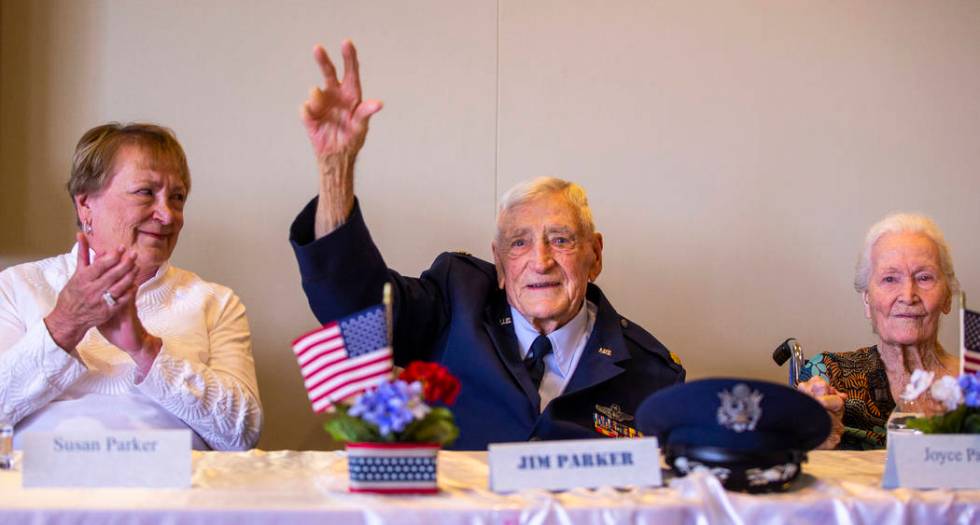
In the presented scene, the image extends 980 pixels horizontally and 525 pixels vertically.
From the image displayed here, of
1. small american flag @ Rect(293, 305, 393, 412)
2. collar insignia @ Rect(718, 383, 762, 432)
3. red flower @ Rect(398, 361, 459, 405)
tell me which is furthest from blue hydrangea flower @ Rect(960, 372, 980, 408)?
small american flag @ Rect(293, 305, 393, 412)

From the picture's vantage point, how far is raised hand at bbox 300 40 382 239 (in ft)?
7.75

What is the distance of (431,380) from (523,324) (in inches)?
46.3

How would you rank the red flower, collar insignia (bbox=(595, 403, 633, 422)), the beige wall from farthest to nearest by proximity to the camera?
the beige wall → collar insignia (bbox=(595, 403, 633, 422)) → the red flower

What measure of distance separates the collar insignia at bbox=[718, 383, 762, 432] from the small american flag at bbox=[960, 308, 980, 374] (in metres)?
0.49

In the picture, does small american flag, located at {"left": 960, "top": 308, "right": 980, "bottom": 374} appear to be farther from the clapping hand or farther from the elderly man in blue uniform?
the clapping hand

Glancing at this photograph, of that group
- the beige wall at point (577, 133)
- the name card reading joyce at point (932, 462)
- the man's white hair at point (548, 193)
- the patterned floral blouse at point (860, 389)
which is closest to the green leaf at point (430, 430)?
the name card reading joyce at point (932, 462)

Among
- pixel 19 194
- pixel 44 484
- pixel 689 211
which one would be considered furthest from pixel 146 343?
pixel 689 211

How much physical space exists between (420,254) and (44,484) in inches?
77.6

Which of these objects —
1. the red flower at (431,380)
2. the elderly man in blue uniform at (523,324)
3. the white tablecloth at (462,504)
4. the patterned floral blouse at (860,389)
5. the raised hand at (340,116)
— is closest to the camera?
the white tablecloth at (462,504)

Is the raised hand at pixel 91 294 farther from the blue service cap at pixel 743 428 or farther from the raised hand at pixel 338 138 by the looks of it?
the blue service cap at pixel 743 428

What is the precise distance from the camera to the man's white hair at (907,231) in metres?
3.09

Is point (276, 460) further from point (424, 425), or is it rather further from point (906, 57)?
point (906, 57)

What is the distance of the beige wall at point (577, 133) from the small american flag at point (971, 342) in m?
1.71

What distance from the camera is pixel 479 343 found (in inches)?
109
